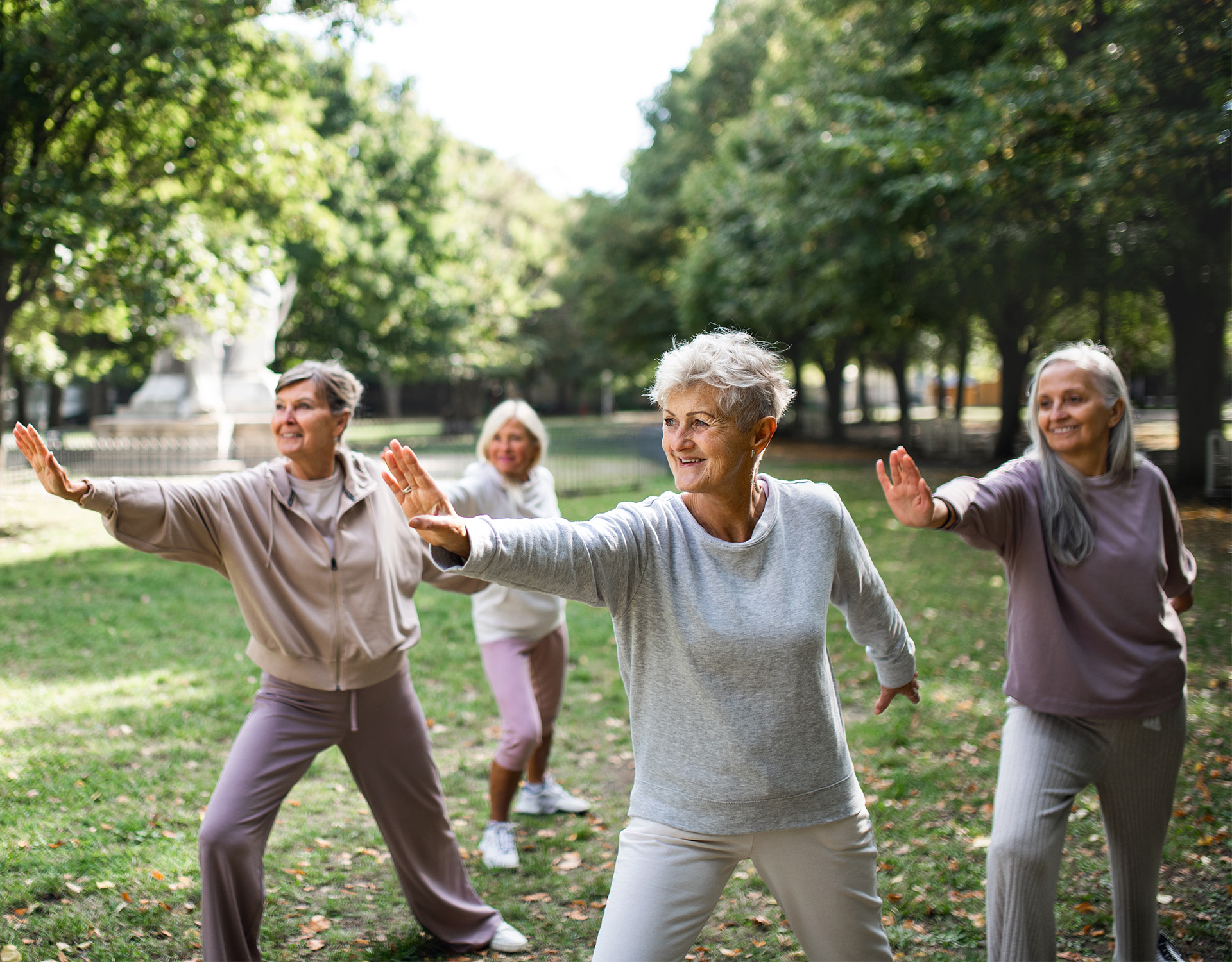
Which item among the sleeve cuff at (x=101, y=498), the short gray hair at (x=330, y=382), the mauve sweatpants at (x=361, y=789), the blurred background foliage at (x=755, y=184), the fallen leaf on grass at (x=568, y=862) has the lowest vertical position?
the fallen leaf on grass at (x=568, y=862)

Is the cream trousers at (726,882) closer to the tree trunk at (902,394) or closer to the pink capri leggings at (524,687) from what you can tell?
the pink capri leggings at (524,687)

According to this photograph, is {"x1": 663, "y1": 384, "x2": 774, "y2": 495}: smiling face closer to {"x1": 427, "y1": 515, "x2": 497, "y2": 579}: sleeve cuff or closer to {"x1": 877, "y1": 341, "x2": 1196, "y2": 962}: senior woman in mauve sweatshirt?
{"x1": 427, "y1": 515, "x2": 497, "y2": 579}: sleeve cuff

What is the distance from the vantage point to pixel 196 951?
4109 mm

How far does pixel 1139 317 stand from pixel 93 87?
26.5 metres

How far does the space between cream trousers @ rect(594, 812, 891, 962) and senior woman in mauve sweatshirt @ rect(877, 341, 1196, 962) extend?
0.70m

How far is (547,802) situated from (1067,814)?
333cm

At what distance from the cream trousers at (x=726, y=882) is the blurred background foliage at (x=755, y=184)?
10.5 metres

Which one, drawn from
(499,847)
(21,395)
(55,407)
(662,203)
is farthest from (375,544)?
(55,407)

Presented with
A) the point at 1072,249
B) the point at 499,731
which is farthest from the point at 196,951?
the point at 1072,249

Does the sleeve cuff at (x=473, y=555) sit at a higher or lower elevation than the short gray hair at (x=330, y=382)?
lower

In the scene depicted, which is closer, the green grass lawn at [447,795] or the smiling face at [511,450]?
the green grass lawn at [447,795]

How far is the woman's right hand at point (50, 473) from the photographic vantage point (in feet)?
10.6

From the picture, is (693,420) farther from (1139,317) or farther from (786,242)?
(1139,317)

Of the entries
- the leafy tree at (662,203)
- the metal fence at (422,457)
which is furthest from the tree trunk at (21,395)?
the leafy tree at (662,203)
